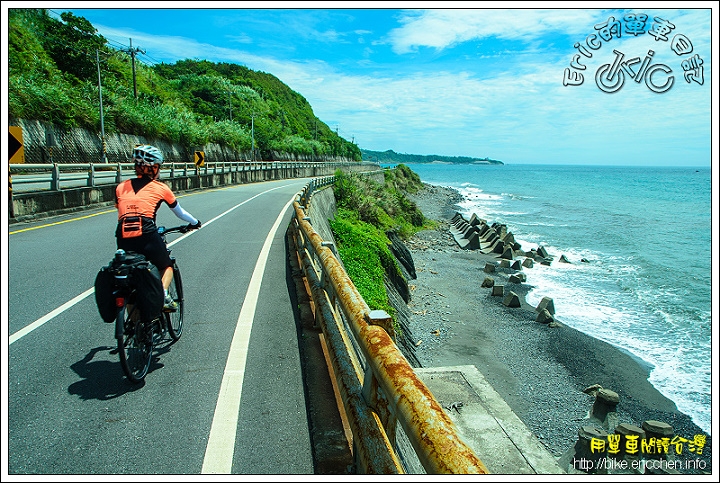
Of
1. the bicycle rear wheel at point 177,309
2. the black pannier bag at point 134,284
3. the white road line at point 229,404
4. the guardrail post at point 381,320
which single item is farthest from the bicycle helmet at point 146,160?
the guardrail post at point 381,320

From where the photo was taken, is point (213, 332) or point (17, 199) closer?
point (213, 332)

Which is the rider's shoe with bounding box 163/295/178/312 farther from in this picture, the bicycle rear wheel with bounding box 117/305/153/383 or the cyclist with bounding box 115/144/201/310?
the bicycle rear wheel with bounding box 117/305/153/383

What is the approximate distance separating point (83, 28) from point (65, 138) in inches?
808

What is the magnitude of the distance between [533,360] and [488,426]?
10264 millimetres

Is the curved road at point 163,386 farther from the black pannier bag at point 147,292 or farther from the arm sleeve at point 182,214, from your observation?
the arm sleeve at point 182,214

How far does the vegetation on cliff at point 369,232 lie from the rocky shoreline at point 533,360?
1.73 meters

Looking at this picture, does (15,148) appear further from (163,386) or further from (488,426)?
(488,426)

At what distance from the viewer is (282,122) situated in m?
114

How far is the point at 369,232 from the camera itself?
69.5 ft

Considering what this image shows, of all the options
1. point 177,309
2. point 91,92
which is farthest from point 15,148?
point 91,92

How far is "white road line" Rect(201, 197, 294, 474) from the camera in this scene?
3.05 meters

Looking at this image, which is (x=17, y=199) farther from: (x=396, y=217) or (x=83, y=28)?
(x=83, y=28)

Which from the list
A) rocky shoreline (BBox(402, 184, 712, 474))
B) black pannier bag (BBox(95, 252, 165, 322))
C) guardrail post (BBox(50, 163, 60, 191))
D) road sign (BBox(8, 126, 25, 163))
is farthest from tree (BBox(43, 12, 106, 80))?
black pannier bag (BBox(95, 252, 165, 322))

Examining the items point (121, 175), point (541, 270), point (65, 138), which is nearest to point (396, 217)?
point (541, 270)
